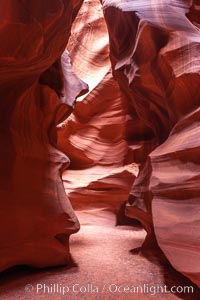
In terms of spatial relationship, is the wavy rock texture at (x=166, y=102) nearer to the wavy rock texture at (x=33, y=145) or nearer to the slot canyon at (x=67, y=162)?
the slot canyon at (x=67, y=162)

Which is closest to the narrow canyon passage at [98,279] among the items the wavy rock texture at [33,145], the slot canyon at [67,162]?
the slot canyon at [67,162]

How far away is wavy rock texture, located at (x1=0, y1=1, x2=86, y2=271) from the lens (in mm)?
2477

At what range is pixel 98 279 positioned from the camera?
2797 mm

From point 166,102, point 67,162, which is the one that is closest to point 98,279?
point 67,162

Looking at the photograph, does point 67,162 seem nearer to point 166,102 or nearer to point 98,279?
point 166,102

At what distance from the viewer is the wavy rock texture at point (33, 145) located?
2477 mm

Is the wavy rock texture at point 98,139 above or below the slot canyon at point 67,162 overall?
below

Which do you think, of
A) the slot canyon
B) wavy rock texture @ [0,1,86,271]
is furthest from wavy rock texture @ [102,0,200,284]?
wavy rock texture @ [0,1,86,271]

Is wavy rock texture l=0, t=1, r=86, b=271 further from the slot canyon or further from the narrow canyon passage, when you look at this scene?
the narrow canyon passage

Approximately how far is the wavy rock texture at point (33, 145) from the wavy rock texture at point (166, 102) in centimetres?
79

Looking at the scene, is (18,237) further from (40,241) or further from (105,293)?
(105,293)

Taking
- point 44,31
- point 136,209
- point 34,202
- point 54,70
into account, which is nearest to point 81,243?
point 136,209

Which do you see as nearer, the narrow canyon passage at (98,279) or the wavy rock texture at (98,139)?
the narrow canyon passage at (98,279)

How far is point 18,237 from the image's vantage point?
9.91 ft
